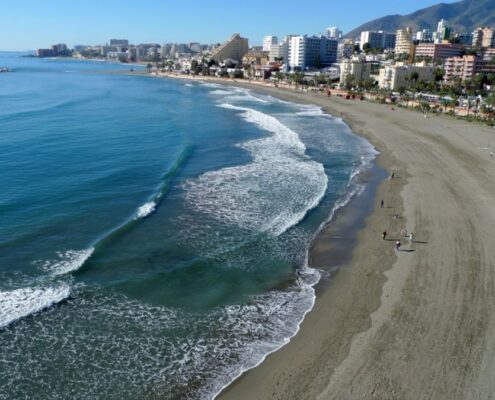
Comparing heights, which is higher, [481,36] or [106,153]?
[481,36]

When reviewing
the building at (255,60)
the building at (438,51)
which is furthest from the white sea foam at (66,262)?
the building at (255,60)

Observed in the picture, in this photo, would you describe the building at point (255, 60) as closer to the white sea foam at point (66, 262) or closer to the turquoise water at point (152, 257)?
the turquoise water at point (152, 257)

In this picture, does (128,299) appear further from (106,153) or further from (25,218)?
(106,153)

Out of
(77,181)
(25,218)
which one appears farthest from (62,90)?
(25,218)

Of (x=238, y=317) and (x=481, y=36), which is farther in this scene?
(x=481, y=36)

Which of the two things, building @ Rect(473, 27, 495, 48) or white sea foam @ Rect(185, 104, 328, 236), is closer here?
white sea foam @ Rect(185, 104, 328, 236)

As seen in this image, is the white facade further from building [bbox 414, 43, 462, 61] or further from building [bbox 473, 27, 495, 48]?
building [bbox 473, 27, 495, 48]

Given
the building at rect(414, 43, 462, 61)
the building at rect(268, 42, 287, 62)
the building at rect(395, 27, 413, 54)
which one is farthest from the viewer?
the building at rect(268, 42, 287, 62)

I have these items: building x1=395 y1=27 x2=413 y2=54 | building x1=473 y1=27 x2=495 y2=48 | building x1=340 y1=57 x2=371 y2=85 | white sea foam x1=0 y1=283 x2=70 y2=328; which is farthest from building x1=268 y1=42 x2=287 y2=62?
white sea foam x1=0 y1=283 x2=70 y2=328
